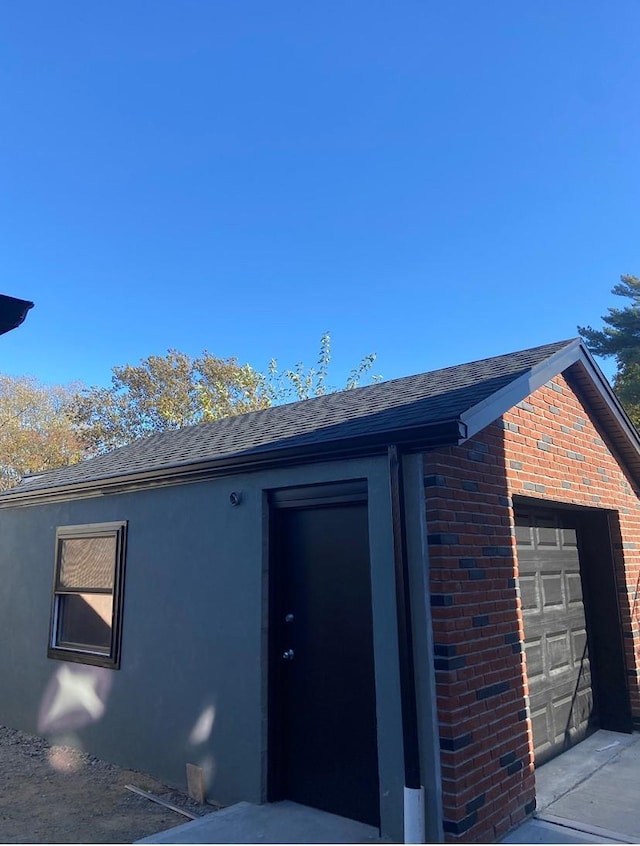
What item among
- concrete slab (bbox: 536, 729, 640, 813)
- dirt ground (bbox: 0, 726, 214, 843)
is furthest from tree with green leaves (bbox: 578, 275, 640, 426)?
dirt ground (bbox: 0, 726, 214, 843)

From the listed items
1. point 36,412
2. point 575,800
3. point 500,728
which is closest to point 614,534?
point 575,800

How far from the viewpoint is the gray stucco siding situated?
3664 mm

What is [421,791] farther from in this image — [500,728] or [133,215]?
[133,215]

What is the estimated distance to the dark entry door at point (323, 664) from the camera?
370 centimetres

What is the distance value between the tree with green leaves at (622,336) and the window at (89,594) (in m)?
19.6

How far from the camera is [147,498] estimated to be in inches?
219

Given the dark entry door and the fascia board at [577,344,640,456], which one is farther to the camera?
the fascia board at [577,344,640,456]

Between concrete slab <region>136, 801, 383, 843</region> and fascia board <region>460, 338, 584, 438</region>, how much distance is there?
264 cm

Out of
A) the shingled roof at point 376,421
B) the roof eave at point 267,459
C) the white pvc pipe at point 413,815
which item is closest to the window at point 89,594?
the roof eave at point 267,459

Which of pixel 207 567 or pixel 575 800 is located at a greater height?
pixel 207 567

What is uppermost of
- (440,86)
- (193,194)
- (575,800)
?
(193,194)

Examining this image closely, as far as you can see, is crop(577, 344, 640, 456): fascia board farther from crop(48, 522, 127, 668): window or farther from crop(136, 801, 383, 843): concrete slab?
crop(48, 522, 127, 668): window

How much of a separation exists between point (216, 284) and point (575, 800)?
1519 cm

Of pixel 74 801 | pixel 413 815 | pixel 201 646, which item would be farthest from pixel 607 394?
pixel 74 801
